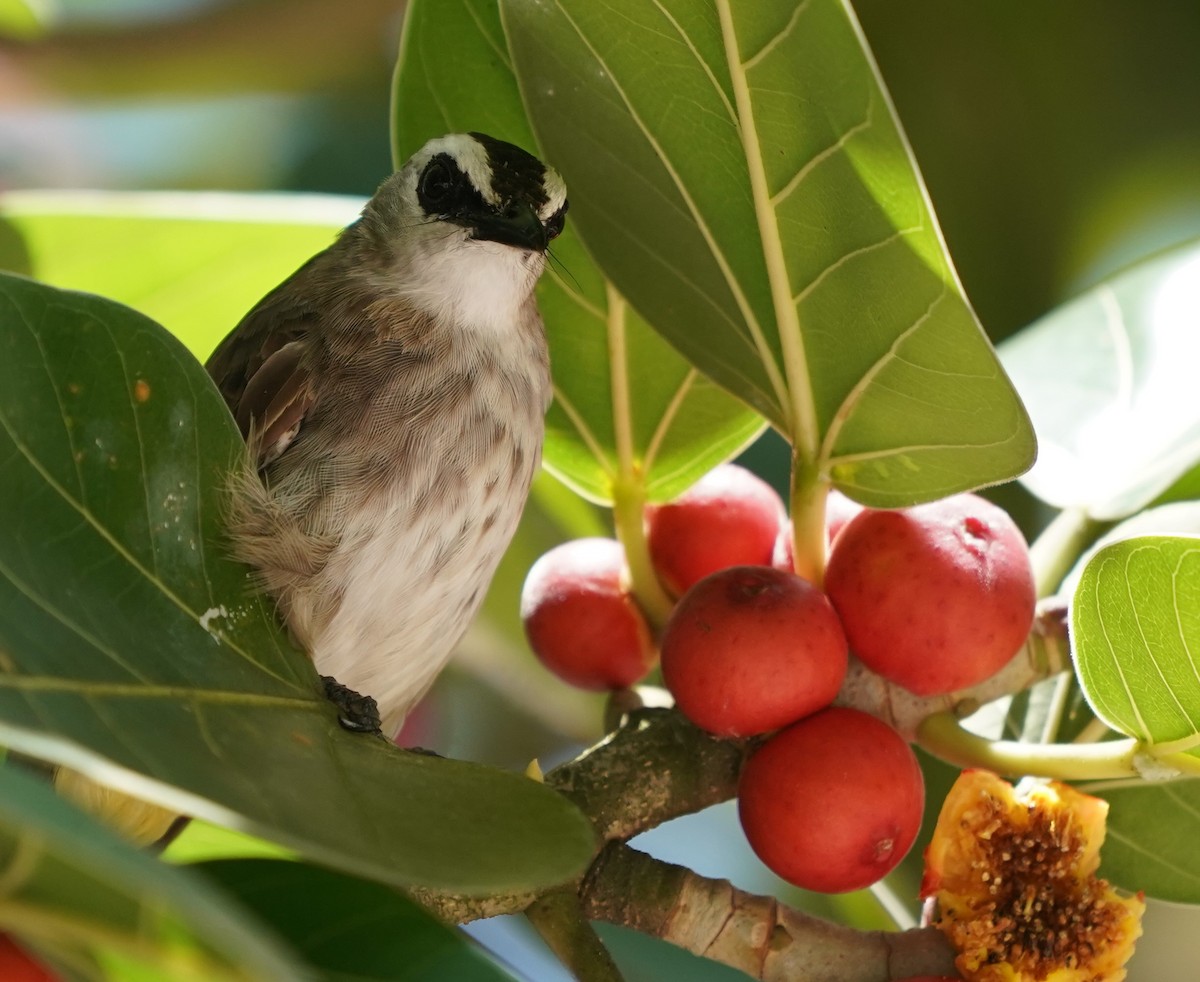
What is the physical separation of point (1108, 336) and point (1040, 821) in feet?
3.21

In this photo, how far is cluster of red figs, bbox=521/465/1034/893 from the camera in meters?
1.48

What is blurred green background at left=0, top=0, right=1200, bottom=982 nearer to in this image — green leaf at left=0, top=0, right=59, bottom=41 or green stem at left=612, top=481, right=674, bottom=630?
green leaf at left=0, top=0, right=59, bottom=41

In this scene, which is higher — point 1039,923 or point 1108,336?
point 1108,336

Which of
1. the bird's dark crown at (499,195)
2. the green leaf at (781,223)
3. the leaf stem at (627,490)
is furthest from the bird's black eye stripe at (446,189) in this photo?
the green leaf at (781,223)

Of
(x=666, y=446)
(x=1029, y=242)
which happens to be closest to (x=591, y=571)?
(x=666, y=446)

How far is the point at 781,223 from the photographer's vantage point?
1.53 meters

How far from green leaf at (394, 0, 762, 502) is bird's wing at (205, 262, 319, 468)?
416mm

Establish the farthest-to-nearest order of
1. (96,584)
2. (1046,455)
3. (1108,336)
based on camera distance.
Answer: (1108,336)
(1046,455)
(96,584)

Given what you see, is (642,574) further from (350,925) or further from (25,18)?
(25,18)

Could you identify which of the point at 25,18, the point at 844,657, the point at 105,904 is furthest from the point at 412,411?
the point at 105,904

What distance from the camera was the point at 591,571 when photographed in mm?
1875

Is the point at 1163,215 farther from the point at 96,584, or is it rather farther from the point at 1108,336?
the point at 96,584

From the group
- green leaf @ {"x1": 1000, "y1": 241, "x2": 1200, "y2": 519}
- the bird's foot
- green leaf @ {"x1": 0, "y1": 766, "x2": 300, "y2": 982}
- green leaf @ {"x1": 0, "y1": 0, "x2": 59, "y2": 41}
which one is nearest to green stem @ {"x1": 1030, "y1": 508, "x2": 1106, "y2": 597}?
green leaf @ {"x1": 1000, "y1": 241, "x2": 1200, "y2": 519}

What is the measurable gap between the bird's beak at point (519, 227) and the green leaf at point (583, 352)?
0.14ft
